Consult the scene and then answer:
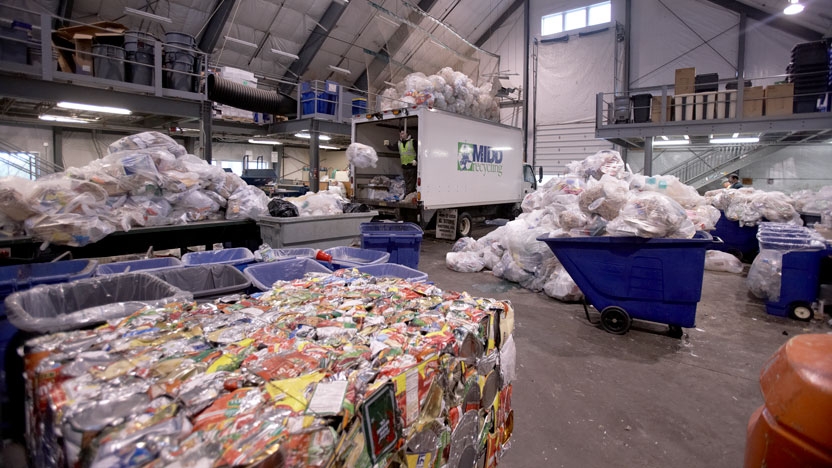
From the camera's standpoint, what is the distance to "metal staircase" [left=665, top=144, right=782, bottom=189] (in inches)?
512

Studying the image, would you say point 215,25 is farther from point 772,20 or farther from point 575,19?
point 772,20

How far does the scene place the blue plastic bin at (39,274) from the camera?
2.07 m

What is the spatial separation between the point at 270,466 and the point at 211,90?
10.6 meters

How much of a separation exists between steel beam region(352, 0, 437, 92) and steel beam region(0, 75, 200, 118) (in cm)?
980

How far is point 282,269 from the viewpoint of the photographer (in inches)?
108

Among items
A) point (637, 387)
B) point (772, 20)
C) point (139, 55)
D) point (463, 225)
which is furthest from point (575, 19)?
point (637, 387)

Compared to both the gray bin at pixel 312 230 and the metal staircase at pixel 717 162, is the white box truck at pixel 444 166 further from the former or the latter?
the metal staircase at pixel 717 162

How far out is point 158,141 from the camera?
4.52 meters

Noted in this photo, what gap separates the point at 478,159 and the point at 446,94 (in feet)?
6.91

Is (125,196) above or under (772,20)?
under

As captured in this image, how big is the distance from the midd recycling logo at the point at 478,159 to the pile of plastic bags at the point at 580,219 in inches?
81.8

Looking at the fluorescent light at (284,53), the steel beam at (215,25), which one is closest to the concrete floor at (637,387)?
the steel beam at (215,25)

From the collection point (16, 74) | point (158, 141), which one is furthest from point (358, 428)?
point (16, 74)

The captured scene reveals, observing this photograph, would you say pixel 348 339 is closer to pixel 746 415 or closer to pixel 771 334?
pixel 746 415
